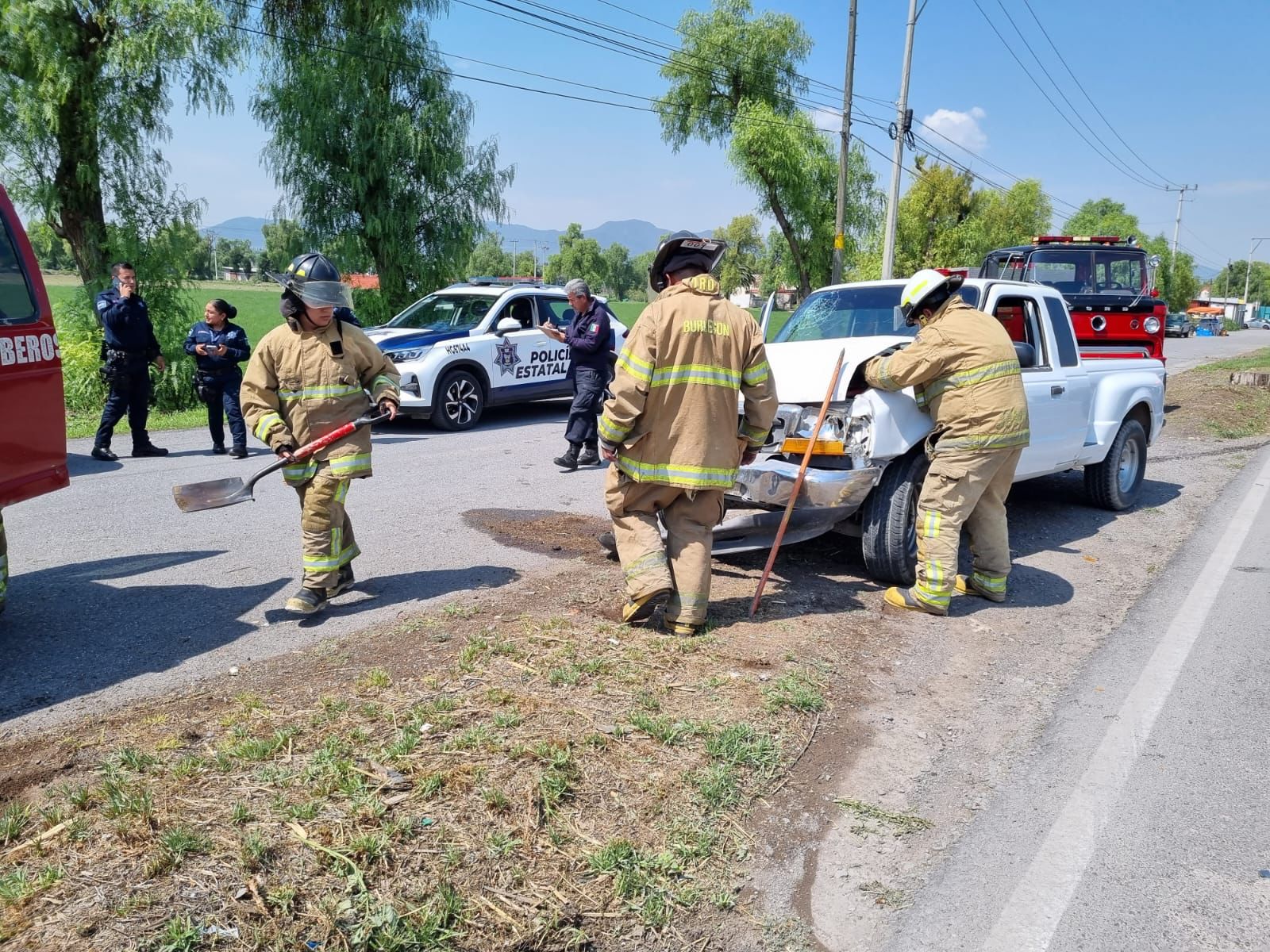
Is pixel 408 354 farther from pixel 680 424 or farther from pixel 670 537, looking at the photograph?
pixel 680 424

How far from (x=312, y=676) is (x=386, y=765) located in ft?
3.50

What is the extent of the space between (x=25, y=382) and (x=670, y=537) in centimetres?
324

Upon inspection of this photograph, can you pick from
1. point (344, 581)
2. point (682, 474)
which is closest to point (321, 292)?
point (344, 581)

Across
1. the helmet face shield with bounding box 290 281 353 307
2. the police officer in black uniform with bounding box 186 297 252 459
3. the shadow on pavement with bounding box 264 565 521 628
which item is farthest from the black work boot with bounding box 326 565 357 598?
the police officer in black uniform with bounding box 186 297 252 459

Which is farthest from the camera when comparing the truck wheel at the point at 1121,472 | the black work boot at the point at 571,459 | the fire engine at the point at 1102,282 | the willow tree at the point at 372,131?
the willow tree at the point at 372,131

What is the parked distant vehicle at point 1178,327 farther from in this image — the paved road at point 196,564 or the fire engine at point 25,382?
the fire engine at point 25,382

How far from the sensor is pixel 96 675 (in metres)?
4.27

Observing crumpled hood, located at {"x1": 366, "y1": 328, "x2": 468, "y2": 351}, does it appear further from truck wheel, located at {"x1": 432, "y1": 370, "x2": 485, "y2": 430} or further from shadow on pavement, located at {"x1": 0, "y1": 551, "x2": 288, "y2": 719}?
shadow on pavement, located at {"x1": 0, "y1": 551, "x2": 288, "y2": 719}

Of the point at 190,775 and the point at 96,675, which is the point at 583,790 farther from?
the point at 96,675

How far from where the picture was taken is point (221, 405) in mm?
10039

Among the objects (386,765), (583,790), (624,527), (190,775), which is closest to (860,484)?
(624,527)

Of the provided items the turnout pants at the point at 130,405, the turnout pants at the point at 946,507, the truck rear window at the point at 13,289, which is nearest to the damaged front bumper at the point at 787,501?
the turnout pants at the point at 946,507

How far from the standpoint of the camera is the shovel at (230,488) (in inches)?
194

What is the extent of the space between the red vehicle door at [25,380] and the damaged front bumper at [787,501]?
3.52 m
